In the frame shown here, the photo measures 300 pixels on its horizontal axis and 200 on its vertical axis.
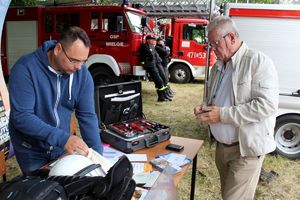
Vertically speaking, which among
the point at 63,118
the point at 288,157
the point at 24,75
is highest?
the point at 24,75

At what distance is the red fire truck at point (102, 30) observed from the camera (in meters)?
7.33

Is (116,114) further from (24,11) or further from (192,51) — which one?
(192,51)

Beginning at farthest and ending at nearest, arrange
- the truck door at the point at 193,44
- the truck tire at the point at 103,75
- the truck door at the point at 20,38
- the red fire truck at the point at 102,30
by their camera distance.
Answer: the truck door at the point at 193,44, the truck door at the point at 20,38, the truck tire at the point at 103,75, the red fire truck at the point at 102,30

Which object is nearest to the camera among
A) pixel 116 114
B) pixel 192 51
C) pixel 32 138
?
pixel 32 138

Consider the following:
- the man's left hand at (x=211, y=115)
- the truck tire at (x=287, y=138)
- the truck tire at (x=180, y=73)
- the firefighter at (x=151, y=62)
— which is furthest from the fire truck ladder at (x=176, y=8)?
the man's left hand at (x=211, y=115)

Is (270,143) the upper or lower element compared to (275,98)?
lower

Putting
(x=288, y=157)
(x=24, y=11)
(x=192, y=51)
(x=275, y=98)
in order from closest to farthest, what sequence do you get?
1. (x=275, y=98)
2. (x=288, y=157)
3. (x=24, y=11)
4. (x=192, y=51)

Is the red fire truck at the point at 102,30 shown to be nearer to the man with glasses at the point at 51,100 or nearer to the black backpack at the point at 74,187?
the man with glasses at the point at 51,100

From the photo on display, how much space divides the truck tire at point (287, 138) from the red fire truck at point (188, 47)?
5735 millimetres

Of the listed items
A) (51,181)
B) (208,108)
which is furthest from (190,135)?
(51,181)

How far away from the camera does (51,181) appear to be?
892 mm

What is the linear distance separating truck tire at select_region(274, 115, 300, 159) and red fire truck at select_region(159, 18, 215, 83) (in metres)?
5.73

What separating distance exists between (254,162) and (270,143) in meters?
0.17

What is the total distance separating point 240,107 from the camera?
1936mm
